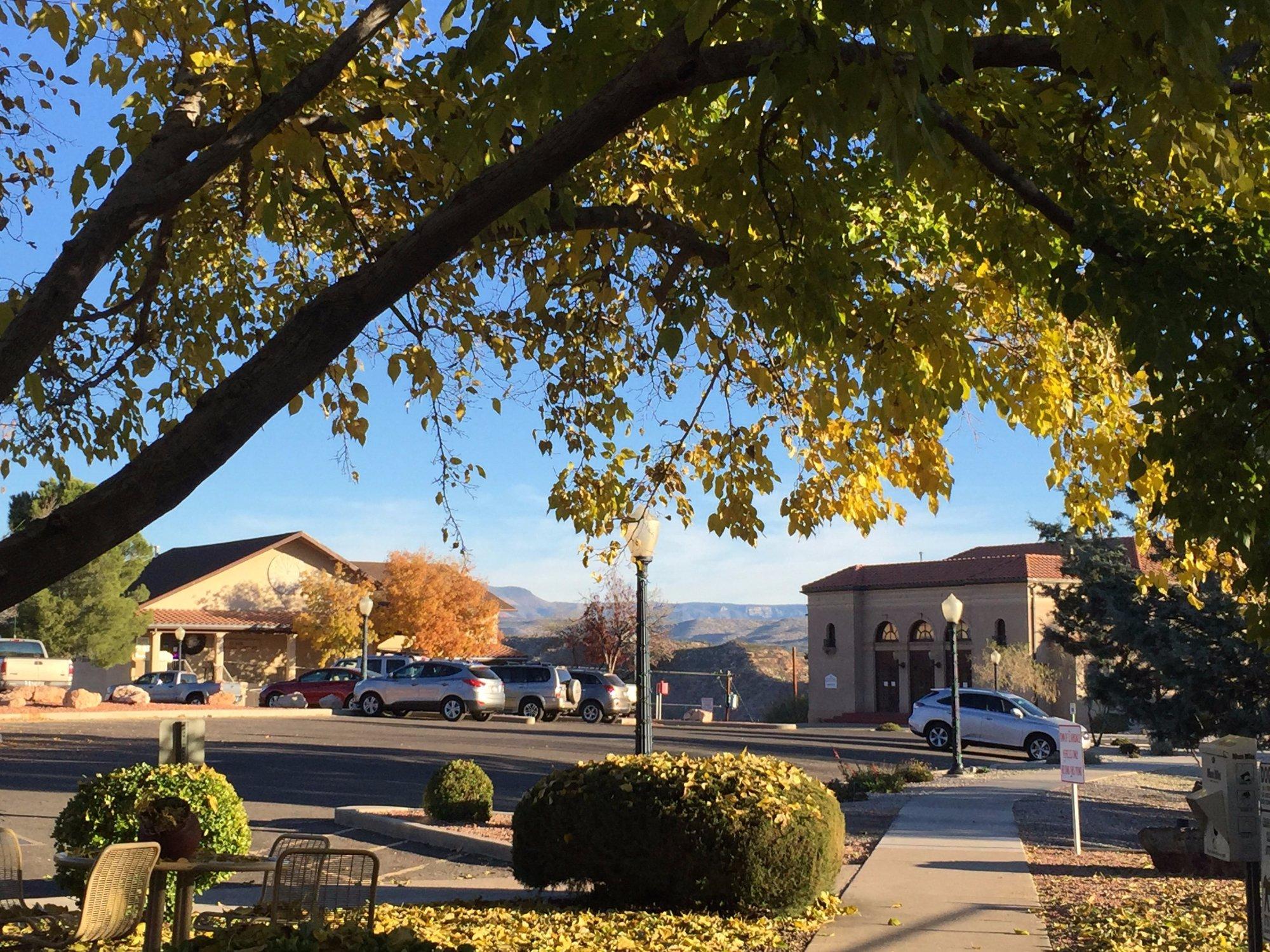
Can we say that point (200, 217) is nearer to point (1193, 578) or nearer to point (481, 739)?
point (1193, 578)

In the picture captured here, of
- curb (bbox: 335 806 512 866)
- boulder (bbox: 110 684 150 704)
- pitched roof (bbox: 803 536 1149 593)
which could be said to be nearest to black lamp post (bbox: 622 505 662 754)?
curb (bbox: 335 806 512 866)

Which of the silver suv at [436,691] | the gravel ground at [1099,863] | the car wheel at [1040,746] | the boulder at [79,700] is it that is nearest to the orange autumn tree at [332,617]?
the silver suv at [436,691]

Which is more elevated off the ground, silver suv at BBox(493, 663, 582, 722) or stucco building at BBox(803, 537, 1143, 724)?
stucco building at BBox(803, 537, 1143, 724)

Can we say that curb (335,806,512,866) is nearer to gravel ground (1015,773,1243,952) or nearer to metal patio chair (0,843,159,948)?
gravel ground (1015,773,1243,952)

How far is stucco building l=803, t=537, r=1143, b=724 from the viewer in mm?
50844

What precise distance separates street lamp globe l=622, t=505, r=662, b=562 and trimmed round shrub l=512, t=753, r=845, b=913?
280 centimetres

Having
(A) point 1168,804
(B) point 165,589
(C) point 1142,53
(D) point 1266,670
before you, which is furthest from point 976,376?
(B) point 165,589

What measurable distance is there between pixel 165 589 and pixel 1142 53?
186 feet

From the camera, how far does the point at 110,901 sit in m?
6.63

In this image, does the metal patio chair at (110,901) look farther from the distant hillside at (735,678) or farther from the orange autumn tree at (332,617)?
the distant hillside at (735,678)

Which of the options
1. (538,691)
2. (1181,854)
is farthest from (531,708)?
(1181,854)

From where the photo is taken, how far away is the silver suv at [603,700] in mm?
38219

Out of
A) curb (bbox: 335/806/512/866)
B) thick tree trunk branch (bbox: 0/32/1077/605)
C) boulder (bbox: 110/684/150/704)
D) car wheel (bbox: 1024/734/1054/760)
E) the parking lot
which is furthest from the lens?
boulder (bbox: 110/684/150/704)

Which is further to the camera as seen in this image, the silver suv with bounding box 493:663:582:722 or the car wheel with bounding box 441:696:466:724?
the silver suv with bounding box 493:663:582:722
